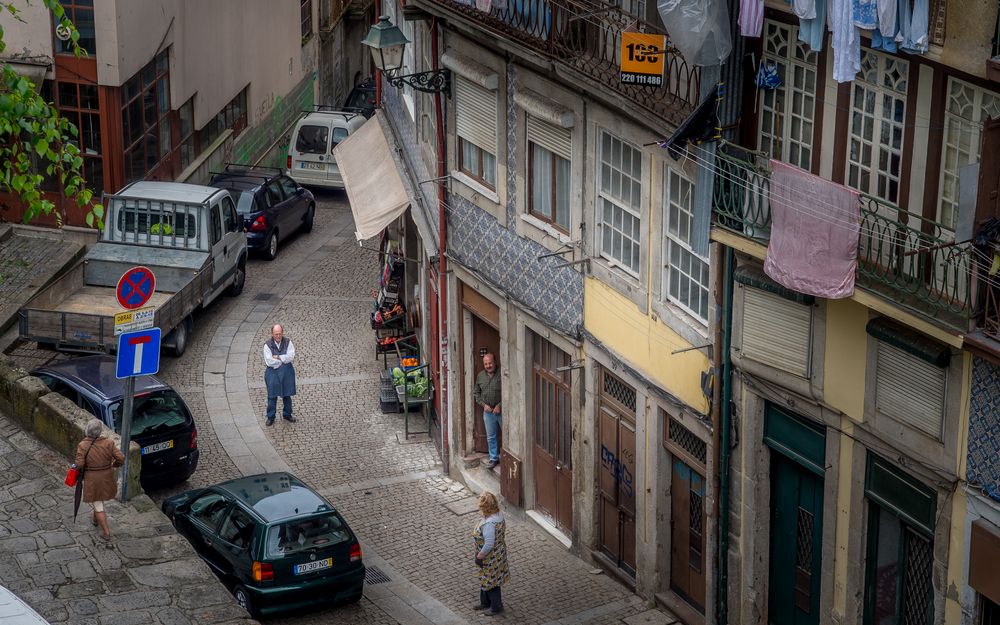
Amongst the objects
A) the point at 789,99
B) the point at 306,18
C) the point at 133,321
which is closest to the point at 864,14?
the point at 789,99

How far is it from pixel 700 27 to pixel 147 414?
374 inches

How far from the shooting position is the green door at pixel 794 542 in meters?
15.2

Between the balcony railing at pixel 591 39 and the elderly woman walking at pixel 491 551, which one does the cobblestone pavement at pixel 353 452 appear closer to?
the elderly woman walking at pixel 491 551

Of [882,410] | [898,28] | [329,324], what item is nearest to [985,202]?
[898,28]

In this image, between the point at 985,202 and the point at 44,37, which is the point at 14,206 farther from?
the point at 985,202

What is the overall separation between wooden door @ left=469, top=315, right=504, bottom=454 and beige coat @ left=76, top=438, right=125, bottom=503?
6.04 m

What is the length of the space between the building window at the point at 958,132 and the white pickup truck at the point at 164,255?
1446cm

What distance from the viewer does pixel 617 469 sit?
18281 millimetres

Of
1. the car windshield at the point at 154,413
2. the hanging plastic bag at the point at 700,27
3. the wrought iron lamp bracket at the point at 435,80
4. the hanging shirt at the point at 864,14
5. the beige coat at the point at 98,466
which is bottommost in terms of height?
the car windshield at the point at 154,413

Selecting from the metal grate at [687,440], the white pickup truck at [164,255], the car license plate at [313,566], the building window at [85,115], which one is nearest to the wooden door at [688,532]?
the metal grate at [687,440]

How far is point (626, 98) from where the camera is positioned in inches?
632

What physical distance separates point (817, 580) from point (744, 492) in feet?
3.73

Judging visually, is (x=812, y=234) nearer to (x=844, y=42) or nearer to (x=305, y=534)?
(x=844, y=42)

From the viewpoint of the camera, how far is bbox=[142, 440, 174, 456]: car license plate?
20234 mm
